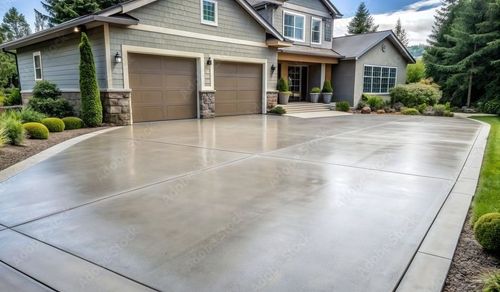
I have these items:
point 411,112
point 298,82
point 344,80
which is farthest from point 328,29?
point 411,112

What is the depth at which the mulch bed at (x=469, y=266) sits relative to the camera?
2451mm

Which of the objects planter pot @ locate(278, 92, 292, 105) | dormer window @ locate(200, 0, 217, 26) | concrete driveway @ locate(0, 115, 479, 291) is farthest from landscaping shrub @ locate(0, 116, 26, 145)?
planter pot @ locate(278, 92, 292, 105)

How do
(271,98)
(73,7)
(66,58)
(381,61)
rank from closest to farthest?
(66,58)
(271,98)
(381,61)
(73,7)

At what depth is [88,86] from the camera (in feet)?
35.8

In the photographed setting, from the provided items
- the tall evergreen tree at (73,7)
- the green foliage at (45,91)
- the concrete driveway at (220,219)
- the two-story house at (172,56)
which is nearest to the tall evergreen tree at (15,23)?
the tall evergreen tree at (73,7)

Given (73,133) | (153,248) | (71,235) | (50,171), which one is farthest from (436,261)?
(73,133)

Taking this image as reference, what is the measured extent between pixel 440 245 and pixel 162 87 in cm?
1164

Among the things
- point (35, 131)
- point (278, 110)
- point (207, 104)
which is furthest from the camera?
point (278, 110)

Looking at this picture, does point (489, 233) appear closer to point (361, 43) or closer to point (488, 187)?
point (488, 187)

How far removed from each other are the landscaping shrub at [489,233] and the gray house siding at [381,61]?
1859cm

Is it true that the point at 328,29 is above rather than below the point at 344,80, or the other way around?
above

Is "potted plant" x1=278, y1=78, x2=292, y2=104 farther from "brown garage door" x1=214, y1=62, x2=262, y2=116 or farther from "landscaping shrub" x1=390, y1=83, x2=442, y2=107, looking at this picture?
"landscaping shrub" x1=390, y1=83, x2=442, y2=107

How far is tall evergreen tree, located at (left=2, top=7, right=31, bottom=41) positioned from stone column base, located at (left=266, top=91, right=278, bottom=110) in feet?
135

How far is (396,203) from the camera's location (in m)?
4.04
